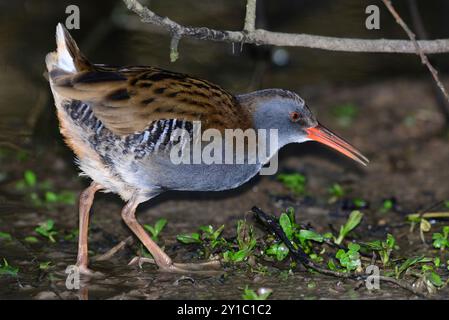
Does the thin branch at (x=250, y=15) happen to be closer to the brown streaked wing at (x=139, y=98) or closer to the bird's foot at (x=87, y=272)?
the brown streaked wing at (x=139, y=98)

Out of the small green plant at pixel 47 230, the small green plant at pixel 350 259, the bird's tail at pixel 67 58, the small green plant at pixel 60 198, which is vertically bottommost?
the small green plant at pixel 350 259

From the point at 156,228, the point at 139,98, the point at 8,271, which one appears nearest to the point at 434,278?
the point at 156,228

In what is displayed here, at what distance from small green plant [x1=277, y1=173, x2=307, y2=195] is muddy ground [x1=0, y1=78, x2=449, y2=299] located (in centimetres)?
8

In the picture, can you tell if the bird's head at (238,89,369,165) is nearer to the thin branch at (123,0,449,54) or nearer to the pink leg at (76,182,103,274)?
the thin branch at (123,0,449,54)

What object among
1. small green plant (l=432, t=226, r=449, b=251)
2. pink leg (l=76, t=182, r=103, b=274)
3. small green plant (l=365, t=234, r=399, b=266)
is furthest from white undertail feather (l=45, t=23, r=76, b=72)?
small green plant (l=432, t=226, r=449, b=251)

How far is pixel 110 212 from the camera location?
21.0 ft

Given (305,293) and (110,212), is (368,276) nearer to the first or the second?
(305,293)

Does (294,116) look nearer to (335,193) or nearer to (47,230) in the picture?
(335,193)

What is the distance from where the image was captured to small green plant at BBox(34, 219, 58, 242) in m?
5.68

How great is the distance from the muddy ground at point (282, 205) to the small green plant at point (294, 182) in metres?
0.08

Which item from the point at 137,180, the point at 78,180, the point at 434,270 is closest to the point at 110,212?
the point at 78,180

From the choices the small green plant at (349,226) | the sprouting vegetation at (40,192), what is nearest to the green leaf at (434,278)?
the small green plant at (349,226)

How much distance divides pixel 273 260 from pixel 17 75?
4703 millimetres

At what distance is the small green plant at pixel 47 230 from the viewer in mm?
5680
